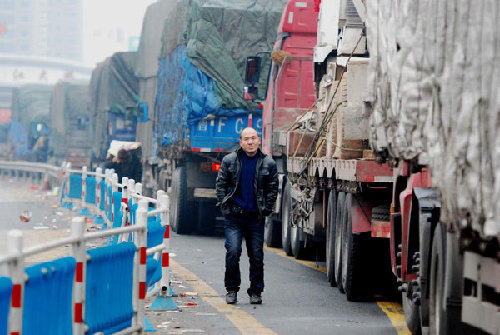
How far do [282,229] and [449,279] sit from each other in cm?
1178

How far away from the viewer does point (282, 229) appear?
60.0 feet

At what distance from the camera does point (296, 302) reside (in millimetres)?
11508

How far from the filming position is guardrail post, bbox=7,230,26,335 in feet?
18.9

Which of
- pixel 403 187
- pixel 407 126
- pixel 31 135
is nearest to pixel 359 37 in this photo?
pixel 403 187

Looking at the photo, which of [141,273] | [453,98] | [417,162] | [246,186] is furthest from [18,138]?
[453,98]

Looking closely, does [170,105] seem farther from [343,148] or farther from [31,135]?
[31,135]

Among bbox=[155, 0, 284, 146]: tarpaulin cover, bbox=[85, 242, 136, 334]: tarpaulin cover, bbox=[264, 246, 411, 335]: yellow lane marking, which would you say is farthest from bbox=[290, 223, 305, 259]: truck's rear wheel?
bbox=[85, 242, 136, 334]: tarpaulin cover

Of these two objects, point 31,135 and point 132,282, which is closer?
point 132,282

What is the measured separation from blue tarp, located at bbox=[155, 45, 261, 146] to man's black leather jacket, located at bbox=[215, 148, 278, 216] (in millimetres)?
9407

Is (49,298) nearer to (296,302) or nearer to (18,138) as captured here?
(296,302)

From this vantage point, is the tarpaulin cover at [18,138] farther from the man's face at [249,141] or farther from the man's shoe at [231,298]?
the man's shoe at [231,298]

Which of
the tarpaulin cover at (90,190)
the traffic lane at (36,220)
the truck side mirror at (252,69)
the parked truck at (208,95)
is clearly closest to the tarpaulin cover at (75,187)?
the traffic lane at (36,220)

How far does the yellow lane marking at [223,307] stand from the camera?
9452 mm

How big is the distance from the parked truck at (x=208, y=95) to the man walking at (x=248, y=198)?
9.29m
